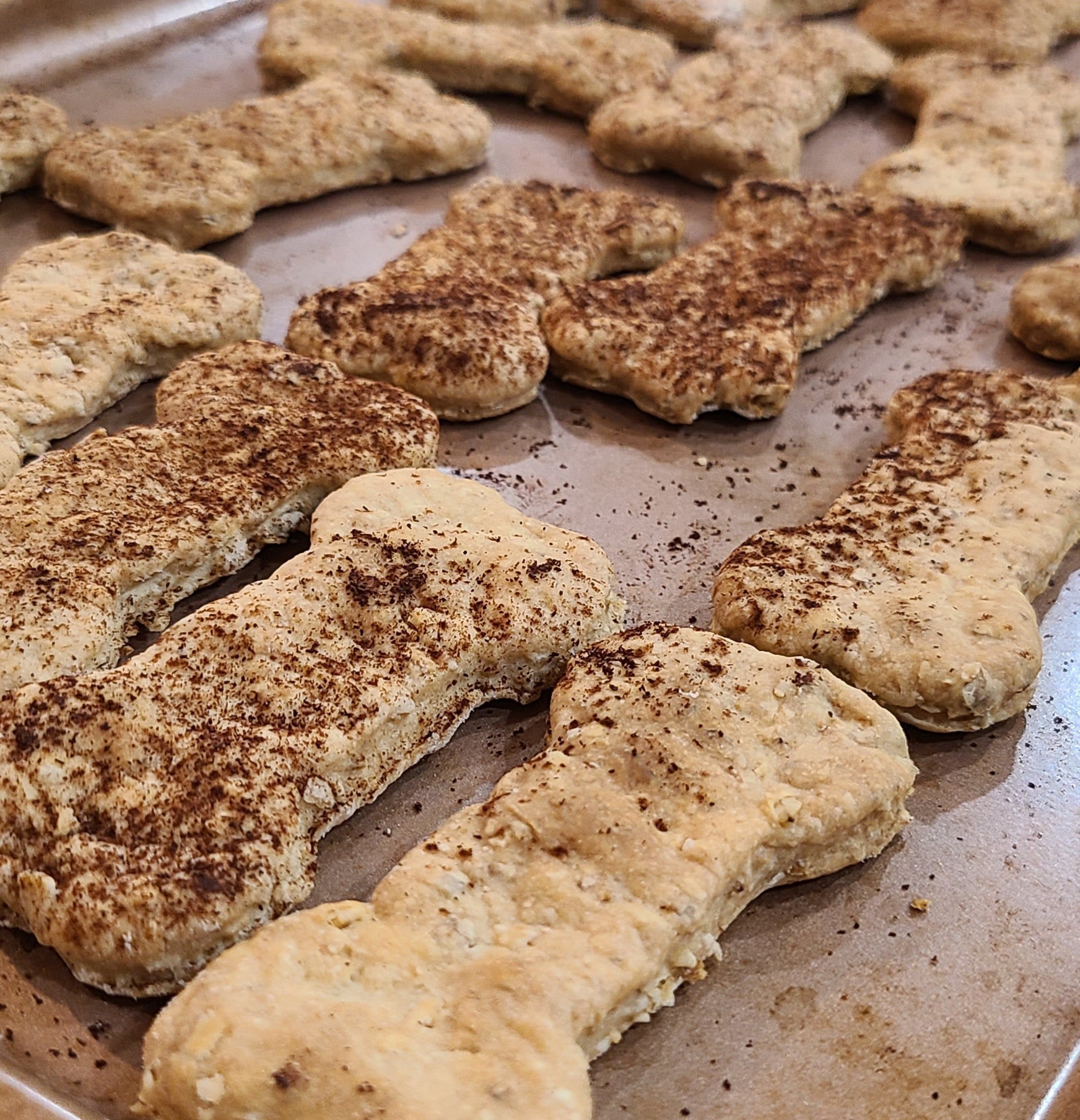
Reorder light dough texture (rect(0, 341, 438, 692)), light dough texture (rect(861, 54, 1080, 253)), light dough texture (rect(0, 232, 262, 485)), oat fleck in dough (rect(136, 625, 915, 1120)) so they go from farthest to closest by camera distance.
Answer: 1. light dough texture (rect(861, 54, 1080, 253))
2. light dough texture (rect(0, 232, 262, 485))
3. light dough texture (rect(0, 341, 438, 692))
4. oat fleck in dough (rect(136, 625, 915, 1120))

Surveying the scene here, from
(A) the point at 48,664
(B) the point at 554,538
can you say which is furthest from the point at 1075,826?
(A) the point at 48,664

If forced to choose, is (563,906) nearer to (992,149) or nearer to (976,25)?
(992,149)

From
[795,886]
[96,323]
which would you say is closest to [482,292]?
[96,323]

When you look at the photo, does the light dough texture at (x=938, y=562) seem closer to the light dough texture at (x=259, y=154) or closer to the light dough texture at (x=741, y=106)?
the light dough texture at (x=741, y=106)

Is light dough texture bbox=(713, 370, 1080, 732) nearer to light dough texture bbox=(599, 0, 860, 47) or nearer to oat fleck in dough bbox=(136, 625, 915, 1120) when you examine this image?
oat fleck in dough bbox=(136, 625, 915, 1120)

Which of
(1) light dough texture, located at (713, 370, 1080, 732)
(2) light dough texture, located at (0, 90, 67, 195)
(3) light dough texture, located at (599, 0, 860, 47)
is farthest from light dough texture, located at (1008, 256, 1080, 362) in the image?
(2) light dough texture, located at (0, 90, 67, 195)

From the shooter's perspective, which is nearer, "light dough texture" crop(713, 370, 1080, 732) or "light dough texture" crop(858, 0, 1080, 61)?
"light dough texture" crop(713, 370, 1080, 732)

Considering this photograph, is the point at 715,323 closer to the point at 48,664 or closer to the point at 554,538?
the point at 554,538
